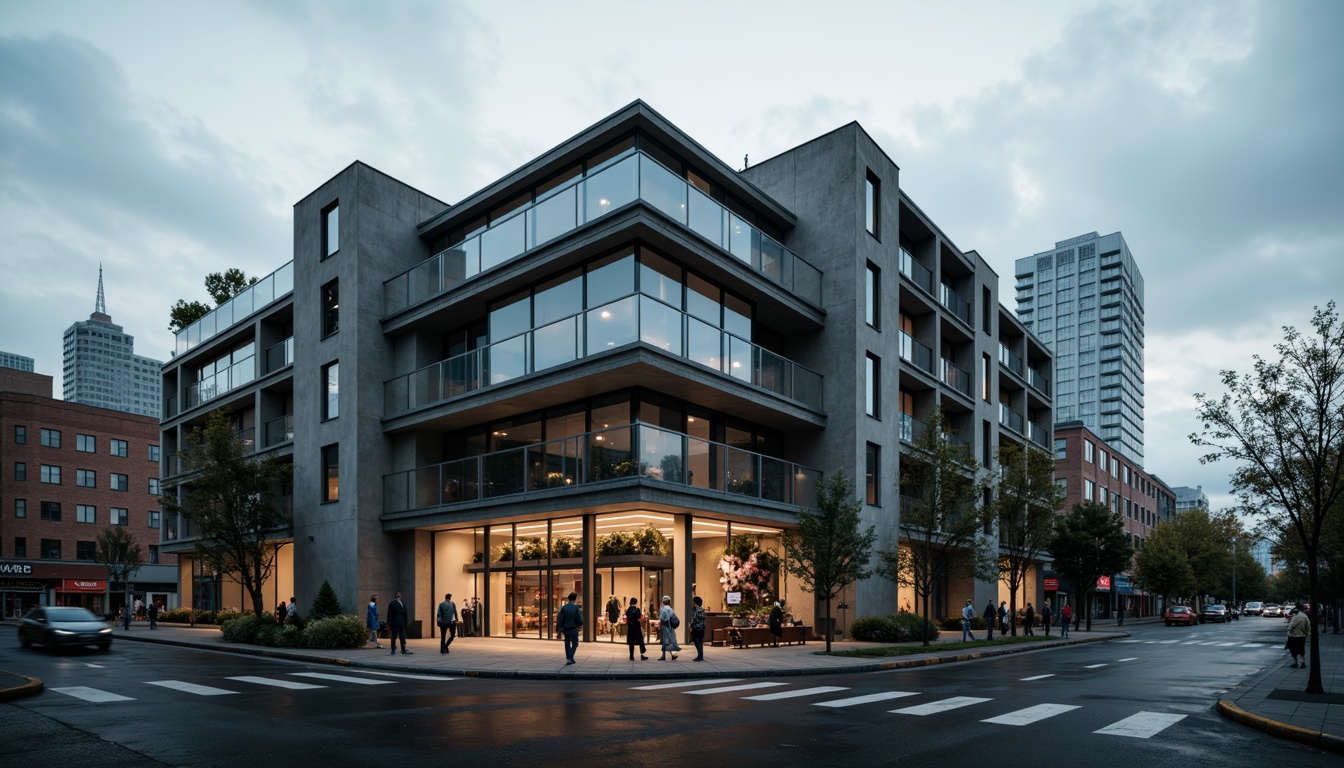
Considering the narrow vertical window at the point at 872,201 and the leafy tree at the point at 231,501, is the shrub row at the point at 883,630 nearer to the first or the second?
the narrow vertical window at the point at 872,201

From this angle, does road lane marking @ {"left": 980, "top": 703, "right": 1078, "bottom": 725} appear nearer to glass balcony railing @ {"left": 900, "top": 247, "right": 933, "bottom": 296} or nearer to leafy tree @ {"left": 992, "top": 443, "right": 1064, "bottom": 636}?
leafy tree @ {"left": 992, "top": 443, "right": 1064, "bottom": 636}

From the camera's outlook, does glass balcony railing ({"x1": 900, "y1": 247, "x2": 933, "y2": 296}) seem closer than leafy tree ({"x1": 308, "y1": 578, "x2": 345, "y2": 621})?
No

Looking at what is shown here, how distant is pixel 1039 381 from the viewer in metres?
57.3

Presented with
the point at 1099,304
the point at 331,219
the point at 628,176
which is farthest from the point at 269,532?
the point at 1099,304

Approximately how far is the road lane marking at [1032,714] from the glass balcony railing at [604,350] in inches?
512

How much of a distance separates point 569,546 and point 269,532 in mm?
13206

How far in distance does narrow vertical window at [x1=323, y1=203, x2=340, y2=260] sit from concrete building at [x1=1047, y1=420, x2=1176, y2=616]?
5107 centimetres

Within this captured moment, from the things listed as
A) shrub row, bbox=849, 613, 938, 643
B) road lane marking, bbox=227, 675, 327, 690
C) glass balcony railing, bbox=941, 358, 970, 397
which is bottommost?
shrub row, bbox=849, 613, 938, 643

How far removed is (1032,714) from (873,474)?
757 inches

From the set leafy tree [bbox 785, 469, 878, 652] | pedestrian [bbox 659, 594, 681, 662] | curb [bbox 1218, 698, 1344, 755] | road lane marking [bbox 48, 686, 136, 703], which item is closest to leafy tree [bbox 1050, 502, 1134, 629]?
leafy tree [bbox 785, 469, 878, 652]

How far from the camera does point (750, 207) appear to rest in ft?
104

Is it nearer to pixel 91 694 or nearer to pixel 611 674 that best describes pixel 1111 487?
pixel 611 674

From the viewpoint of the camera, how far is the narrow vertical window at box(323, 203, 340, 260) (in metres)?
33.4

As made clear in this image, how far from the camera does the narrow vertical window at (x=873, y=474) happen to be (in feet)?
106
